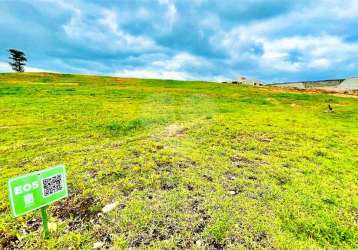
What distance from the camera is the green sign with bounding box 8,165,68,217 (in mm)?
3832

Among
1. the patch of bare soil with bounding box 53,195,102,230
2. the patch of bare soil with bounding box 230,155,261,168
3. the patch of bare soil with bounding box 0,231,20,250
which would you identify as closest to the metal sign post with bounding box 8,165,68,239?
the patch of bare soil with bounding box 0,231,20,250

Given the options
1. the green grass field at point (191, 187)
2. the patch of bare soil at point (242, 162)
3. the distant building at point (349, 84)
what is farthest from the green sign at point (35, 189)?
the distant building at point (349, 84)

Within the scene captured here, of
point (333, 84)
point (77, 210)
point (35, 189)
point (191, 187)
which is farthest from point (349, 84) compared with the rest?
point (35, 189)

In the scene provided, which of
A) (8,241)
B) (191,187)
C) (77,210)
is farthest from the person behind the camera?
(191,187)

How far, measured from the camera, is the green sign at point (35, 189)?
12.6ft

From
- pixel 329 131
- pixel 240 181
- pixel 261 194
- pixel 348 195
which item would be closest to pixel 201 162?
pixel 240 181

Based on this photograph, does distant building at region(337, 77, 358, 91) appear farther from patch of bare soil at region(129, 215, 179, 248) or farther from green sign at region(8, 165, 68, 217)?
green sign at region(8, 165, 68, 217)

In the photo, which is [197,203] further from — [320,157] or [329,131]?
[329,131]

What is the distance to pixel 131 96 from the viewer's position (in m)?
28.0

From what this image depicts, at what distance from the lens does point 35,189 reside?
13.5ft

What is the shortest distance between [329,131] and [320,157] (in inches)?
218

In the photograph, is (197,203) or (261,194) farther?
(261,194)

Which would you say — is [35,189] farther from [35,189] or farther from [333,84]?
[333,84]

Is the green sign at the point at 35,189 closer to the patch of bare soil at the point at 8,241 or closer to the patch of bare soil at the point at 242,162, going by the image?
the patch of bare soil at the point at 8,241
